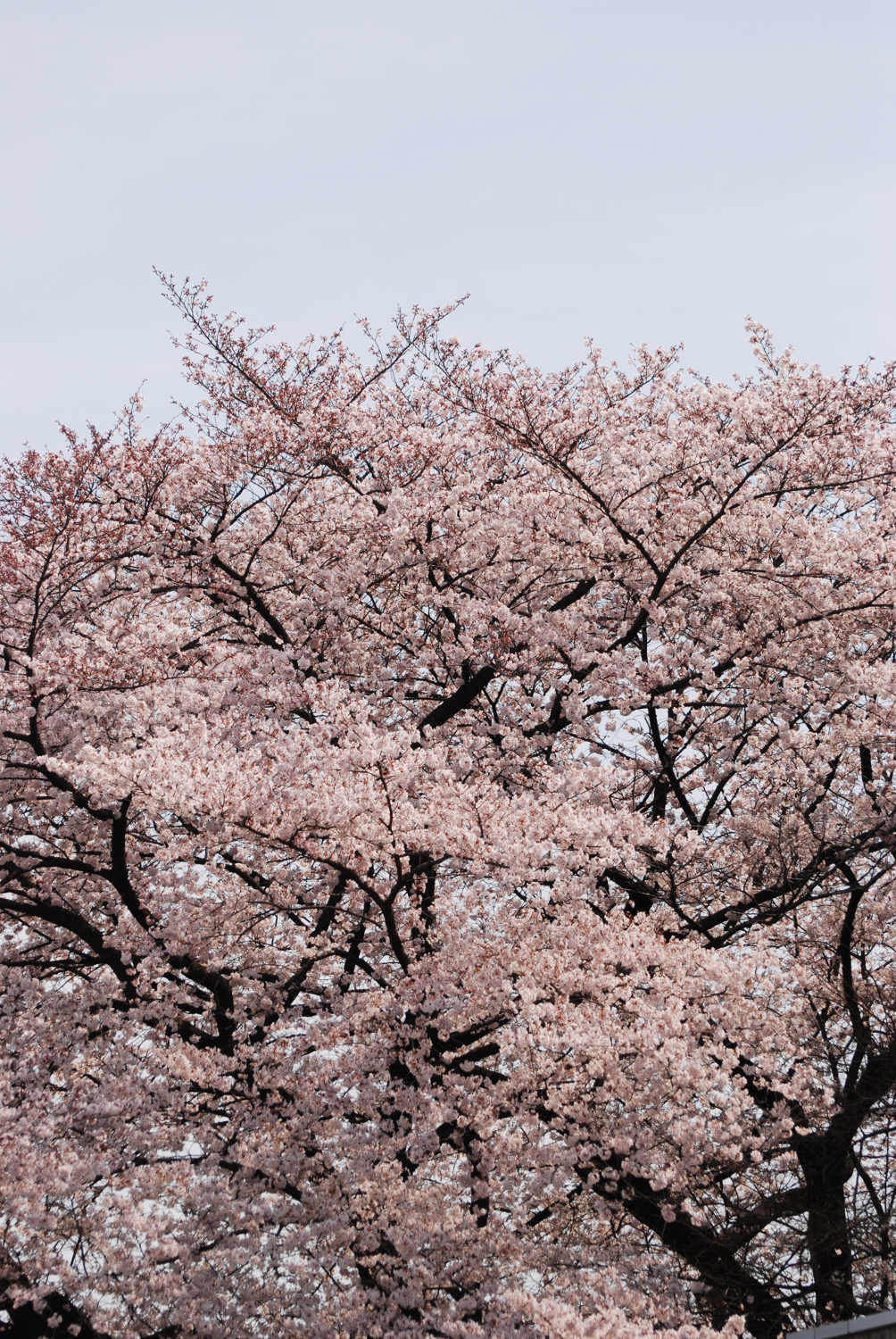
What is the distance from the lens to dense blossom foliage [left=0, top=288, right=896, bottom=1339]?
9148 millimetres

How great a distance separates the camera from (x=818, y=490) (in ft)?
46.3

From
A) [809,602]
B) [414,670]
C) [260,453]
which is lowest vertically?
[414,670]

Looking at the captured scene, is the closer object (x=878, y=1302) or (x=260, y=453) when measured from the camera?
(x=878, y=1302)

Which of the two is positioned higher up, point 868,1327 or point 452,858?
point 452,858

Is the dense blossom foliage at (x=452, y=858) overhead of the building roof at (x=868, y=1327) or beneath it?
overhead

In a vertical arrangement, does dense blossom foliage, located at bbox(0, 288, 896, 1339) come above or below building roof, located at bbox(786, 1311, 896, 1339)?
above

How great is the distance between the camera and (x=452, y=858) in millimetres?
10547

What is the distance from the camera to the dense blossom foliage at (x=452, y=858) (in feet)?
30.0

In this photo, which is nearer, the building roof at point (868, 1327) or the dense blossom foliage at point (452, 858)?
the building roof at point (868, 1327)

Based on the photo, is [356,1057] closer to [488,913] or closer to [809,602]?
[488,913]

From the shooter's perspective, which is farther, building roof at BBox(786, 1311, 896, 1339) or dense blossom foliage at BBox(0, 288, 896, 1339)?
dense blossom foliage at BBox(0, 288, 896, 1339)

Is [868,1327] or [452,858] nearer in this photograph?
[868,1327]

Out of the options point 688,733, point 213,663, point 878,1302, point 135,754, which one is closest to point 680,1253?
point 878,1302

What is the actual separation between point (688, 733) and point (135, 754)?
270 inches
